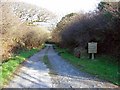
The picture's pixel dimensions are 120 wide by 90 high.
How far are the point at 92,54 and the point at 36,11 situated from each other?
32276 millimetres

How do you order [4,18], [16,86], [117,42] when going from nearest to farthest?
[16,86]
[4,18]
[117,42]

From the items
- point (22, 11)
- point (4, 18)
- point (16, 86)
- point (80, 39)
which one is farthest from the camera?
point (22, 11)

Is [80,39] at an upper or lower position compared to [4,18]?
lower

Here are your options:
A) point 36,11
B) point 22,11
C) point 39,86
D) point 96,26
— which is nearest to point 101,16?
point 96,26

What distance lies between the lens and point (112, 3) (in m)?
21.2

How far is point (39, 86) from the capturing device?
37.6 ft

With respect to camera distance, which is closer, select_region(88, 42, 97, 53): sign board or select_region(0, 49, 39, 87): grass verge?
select_region(0, 49, 39, 87): grass verge

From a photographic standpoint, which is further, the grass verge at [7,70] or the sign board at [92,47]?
the sign board at [92,47]

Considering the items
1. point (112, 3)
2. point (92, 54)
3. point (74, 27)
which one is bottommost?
point (92, 54)

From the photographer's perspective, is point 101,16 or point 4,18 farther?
point 101,16

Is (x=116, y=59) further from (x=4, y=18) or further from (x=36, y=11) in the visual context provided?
(x=36, y=11)

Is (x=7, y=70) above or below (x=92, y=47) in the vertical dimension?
below

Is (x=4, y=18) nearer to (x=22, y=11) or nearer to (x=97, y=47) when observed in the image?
(x=97, y=47)

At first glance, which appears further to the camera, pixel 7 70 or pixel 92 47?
pixel 92 47
